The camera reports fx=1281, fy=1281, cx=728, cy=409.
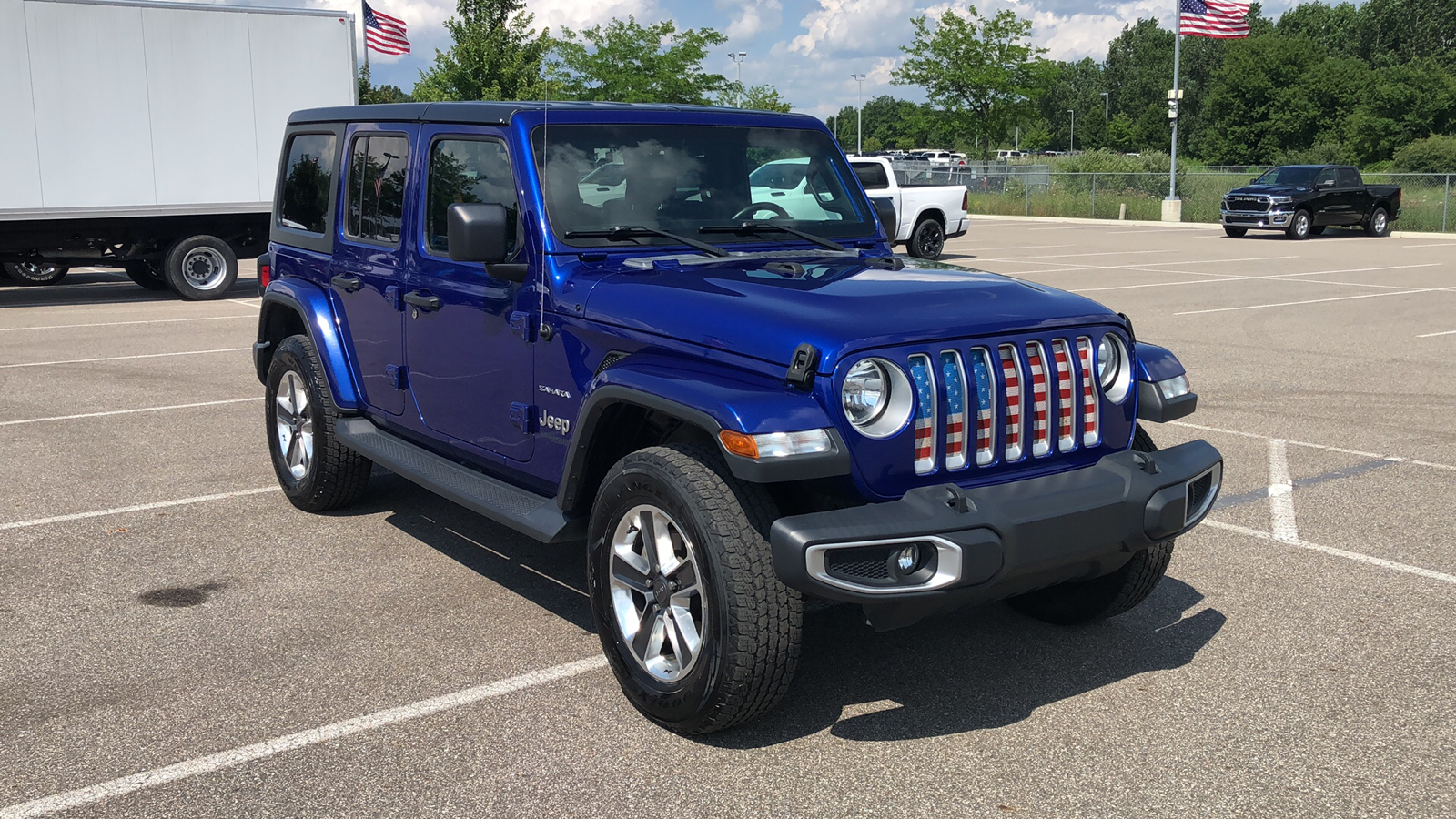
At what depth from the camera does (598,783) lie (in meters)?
3.59

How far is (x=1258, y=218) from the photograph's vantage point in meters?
30.0

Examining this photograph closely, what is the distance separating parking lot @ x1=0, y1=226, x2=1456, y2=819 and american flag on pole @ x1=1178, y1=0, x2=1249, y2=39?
2772 centimetres

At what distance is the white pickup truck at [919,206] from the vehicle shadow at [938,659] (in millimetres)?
17857

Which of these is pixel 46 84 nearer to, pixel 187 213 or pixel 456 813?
Answer: pixel 187 213

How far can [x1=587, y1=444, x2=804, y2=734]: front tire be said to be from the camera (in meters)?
3.58

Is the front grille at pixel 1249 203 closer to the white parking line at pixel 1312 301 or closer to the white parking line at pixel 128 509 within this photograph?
the white parking line at pixel 1312 301

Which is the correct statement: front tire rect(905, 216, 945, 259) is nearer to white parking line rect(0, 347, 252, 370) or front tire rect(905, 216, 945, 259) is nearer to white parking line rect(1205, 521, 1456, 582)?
white parking line rect(0, 347, 252, 370)

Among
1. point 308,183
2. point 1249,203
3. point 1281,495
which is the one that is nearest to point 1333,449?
point 1281,495

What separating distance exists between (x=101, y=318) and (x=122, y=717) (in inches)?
495

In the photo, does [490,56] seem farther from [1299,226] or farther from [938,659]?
[938,659]

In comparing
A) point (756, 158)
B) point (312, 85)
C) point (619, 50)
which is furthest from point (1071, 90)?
point (756, 158)

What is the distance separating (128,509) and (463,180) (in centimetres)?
282

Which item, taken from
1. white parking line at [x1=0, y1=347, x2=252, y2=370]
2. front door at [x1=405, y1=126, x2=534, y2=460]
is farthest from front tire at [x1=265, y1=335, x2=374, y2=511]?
white parking line at [x1=0, y1=347, x2=252, y2=370]

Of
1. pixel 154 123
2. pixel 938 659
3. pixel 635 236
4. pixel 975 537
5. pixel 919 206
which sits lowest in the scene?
pixel 938 659
